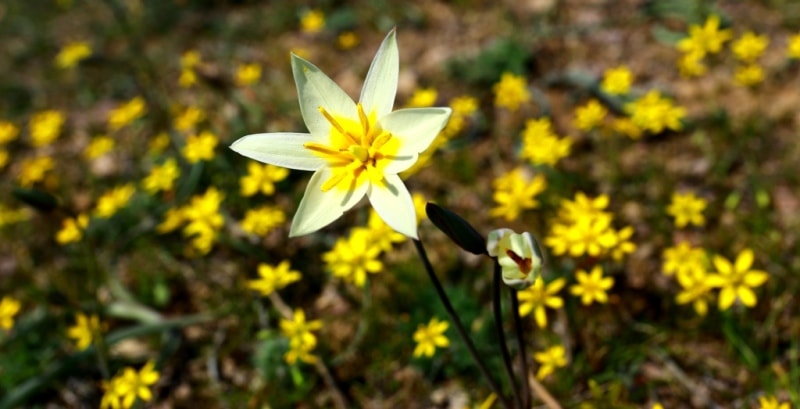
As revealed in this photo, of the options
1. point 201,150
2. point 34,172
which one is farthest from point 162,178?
point 34,172

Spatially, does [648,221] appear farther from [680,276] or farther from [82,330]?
[82,330]

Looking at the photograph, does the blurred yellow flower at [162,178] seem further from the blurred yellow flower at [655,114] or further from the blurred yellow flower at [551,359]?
the blurred yellow flower at [655,114]

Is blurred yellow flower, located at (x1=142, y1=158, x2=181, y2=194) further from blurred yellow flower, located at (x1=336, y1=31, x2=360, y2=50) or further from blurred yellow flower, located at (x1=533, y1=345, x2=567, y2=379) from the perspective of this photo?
blurred yellow flower, located at (x1=533, y1=345, x2=567, y2=379)

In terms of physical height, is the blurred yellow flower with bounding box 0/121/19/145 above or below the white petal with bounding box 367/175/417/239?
below

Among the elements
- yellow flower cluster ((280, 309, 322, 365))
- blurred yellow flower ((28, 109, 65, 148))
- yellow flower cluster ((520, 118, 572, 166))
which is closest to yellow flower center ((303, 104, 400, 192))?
yellow flower cluster ((280, 309, 322, 365))

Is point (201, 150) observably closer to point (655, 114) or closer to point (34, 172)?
point (34, 172)

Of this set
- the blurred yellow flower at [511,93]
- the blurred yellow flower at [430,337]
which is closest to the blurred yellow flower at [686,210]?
the blurred yellow flower at [511,93]
